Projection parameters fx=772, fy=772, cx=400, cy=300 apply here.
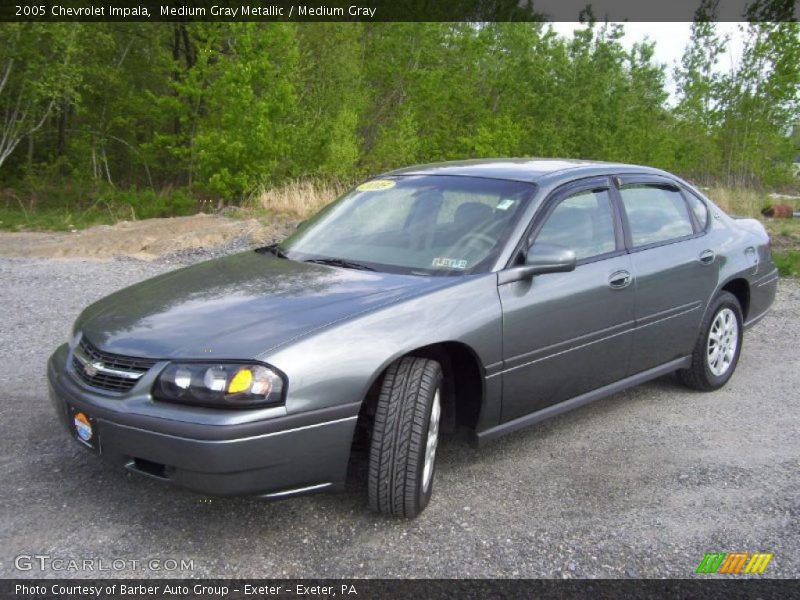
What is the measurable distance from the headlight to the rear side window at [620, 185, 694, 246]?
2.52m

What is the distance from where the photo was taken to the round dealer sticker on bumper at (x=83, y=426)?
3119 mm

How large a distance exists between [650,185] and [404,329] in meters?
2.43

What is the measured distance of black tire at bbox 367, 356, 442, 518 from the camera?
3174 millimetres

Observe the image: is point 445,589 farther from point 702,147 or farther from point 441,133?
point 441,133

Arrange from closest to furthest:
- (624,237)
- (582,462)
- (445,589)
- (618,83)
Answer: (445,589) → (582,462) → (624,237) → (618,83)

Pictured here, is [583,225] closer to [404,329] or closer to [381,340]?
[404,329]

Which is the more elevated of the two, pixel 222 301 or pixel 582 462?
pixel 222 301

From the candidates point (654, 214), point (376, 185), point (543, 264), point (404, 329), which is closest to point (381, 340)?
point (404, 329)

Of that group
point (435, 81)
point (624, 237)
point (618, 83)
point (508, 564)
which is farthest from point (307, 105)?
point (508, 564)

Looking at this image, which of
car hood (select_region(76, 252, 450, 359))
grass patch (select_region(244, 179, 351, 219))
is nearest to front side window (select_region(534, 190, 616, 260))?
car hood (select_region(76, 252, 450, 359))

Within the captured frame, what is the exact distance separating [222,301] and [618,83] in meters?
24.1

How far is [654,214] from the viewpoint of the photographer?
480cm

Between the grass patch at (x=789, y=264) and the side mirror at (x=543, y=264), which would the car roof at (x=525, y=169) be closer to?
the side mirror at (x=543, y=264)

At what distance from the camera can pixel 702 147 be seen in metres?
24.4
